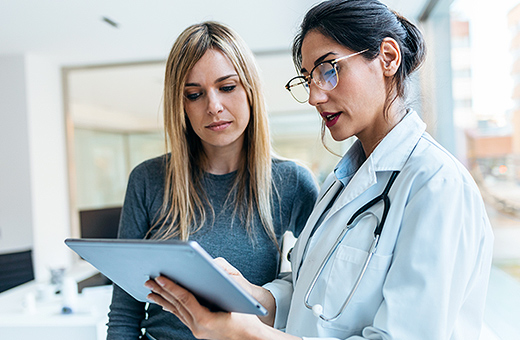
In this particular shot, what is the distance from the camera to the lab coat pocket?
2.60 ft

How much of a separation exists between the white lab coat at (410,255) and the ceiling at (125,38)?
1423mm

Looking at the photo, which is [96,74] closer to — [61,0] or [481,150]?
[61,0]

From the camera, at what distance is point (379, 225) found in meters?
0.80

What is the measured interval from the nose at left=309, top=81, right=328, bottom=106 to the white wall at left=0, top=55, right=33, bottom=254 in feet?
12.3

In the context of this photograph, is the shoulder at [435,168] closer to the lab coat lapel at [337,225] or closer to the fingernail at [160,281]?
the lab coat lapel at [337,225]

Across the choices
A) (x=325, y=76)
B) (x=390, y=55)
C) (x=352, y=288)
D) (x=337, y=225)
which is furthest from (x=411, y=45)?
(x=352, y=288)

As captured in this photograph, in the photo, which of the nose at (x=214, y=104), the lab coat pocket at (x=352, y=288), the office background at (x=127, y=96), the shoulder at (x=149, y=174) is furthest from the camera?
the office background at (x=127, y=96)

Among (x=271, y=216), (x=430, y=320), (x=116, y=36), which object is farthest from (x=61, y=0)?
(x=430, y=320)

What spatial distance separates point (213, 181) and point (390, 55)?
0.65 m

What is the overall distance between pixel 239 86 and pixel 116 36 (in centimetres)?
280

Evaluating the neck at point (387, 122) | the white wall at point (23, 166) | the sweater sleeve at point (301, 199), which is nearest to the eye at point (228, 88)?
the sweater sleeve at point (301, 199)

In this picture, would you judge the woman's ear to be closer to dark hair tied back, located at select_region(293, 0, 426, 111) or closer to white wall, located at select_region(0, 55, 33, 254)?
dark hair tied back, located at select_region(293, 0, 426, 111)

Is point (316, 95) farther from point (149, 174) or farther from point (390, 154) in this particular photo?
point (149, 174)

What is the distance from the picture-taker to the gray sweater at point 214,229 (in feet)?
4.00
